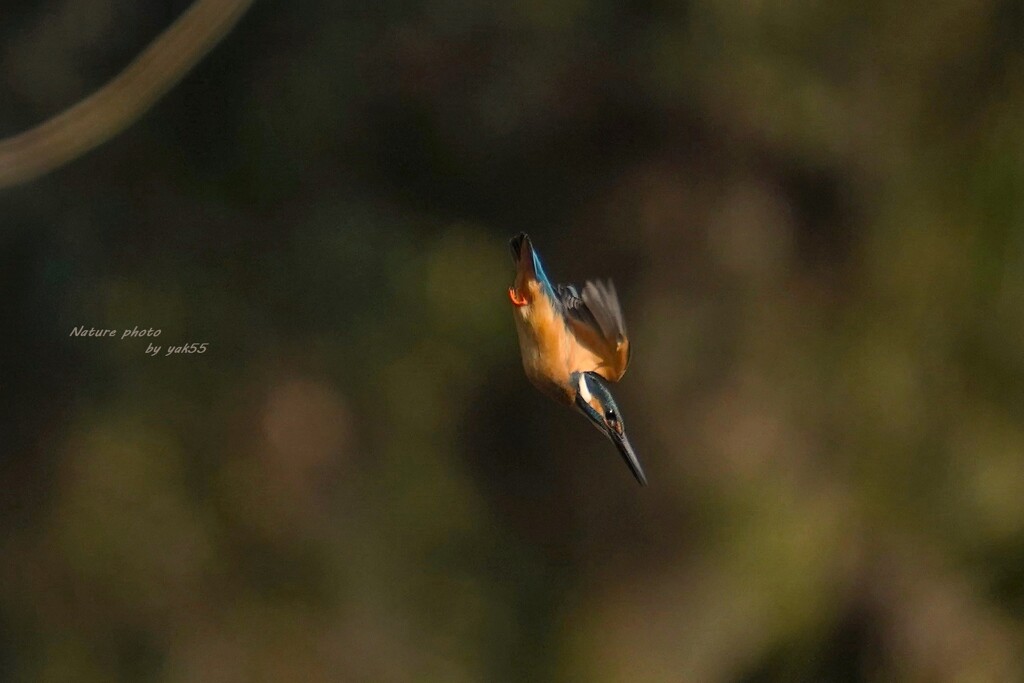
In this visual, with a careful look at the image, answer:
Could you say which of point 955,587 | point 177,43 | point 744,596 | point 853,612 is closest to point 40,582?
point 177,43

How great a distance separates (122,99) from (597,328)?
1.77ft

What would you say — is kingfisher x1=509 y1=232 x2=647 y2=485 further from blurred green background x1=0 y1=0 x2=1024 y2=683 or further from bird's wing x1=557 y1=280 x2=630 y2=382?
blurred green background x1=0 y1=0 x2=1024 y2=683

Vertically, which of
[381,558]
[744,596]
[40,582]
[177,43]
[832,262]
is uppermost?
[832,262]

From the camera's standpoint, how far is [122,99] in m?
0.79

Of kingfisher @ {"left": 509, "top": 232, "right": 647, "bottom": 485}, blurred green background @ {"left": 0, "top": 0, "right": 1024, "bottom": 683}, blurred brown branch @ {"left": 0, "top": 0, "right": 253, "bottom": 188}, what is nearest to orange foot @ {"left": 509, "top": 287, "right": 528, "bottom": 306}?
kingfisher @ {"left": 509, "top": 232, "right": 647, "bottom": 485}

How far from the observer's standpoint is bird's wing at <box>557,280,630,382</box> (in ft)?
1.83

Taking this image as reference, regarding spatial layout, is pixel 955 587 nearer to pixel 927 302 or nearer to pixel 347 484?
pixel 927 302

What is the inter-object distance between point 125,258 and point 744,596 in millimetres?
747

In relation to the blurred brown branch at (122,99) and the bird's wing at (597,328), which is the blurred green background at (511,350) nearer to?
the blurred brown branch at (122,99)

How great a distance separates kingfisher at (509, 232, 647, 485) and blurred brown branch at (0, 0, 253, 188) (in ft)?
1.44

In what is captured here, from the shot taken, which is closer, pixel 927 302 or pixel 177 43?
pixel 177 43

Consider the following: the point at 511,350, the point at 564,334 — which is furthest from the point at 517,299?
the point at 511,350

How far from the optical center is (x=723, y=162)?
88 cm

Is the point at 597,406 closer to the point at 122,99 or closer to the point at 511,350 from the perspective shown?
the point at 511,350
